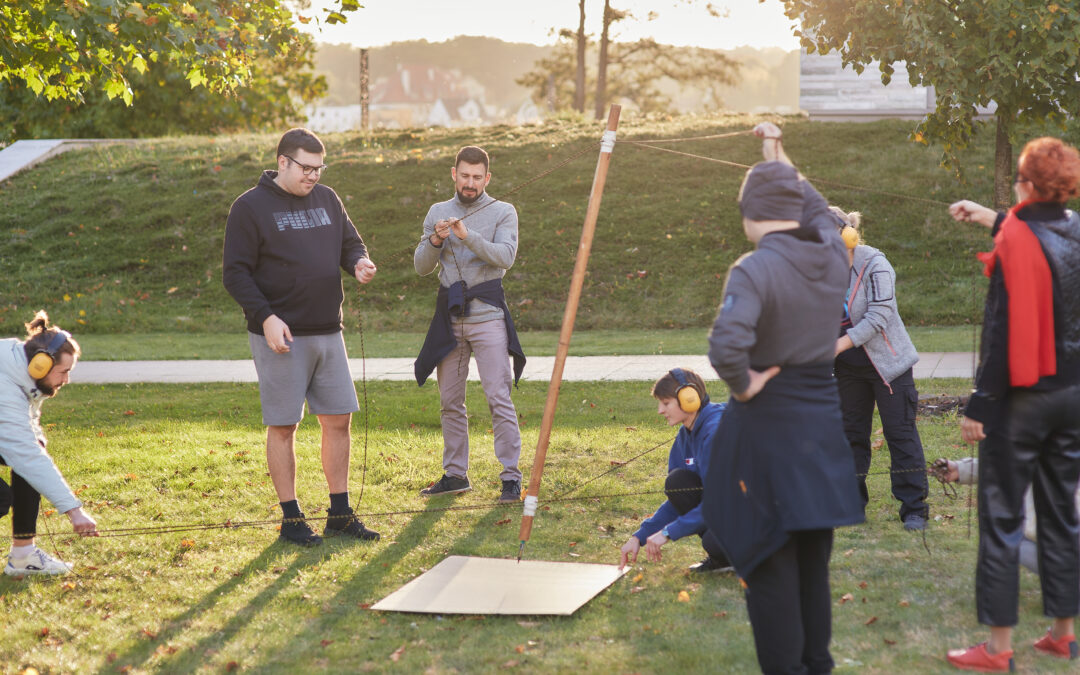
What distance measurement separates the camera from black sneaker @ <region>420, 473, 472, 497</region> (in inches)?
261

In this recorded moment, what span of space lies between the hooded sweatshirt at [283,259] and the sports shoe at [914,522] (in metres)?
3.25

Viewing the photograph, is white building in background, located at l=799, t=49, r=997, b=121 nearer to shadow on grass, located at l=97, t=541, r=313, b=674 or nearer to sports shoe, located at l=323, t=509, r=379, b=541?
sports shoe, located at l=323, t=509, r=379, b=541

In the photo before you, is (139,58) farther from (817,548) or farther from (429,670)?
(817,548)

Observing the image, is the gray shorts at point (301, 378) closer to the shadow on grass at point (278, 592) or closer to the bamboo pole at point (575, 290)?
the shadow on grass at point (278, 592)

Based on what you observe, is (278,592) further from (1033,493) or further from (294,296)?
(1033,493)

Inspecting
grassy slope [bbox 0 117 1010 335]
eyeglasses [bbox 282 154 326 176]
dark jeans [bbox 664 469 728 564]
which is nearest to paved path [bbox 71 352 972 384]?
grassy slope [bbox 0 117 1010 335]

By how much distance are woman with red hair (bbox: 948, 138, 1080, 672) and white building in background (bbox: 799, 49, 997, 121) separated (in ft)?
71.4

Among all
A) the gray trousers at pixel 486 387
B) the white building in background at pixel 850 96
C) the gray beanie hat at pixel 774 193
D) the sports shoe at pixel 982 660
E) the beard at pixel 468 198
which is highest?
the white building in background at pixel 850 96

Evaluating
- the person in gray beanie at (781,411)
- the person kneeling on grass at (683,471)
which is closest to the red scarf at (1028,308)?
the person in gray beanie at (781,411)

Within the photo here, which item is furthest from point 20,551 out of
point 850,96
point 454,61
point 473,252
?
point 454,61

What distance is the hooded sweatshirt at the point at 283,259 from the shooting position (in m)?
5.38

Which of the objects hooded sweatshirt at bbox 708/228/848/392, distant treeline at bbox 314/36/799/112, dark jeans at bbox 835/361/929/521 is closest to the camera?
hooded sweatshirt at bbox 708/228/848/392

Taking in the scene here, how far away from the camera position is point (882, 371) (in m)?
5.54

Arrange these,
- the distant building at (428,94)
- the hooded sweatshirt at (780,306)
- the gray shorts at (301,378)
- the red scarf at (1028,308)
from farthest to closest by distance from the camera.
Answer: the distant building at (428,94) < the gray shorts at (301,378) < the red scarf at (1028,308) < the hooded sweatshirt at (780,306)
